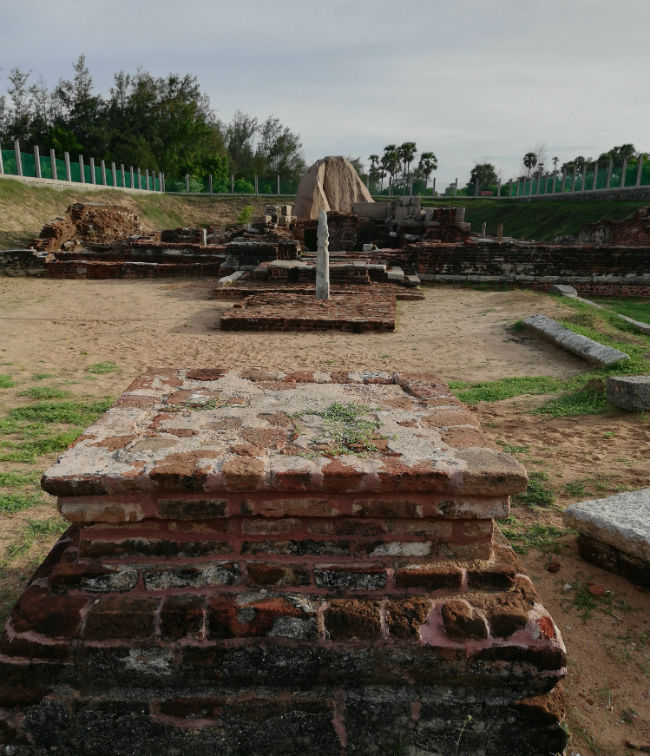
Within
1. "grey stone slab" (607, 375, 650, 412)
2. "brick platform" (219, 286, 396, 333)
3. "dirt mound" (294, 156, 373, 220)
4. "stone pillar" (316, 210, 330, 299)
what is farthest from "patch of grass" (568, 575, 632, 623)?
"dirt mound" (294, 156, 373, 220)

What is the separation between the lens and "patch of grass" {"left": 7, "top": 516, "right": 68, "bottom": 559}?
8.94 ft

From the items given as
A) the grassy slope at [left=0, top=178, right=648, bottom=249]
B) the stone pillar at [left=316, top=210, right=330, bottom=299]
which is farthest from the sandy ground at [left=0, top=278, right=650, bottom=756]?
the grassy slope at [left=0, top=178, right=648, bottom=249]

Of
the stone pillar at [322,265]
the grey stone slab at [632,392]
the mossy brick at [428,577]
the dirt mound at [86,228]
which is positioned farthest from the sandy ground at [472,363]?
the dirt mound at [86,228]

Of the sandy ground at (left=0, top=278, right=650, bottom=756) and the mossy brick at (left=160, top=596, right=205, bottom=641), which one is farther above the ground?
the mossy brick at (left=160, top=596, right=205, bottom=641)

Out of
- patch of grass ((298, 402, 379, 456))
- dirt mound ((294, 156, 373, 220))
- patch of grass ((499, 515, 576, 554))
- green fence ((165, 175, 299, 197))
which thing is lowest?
patch of grass ((499, 515, 576, 554))

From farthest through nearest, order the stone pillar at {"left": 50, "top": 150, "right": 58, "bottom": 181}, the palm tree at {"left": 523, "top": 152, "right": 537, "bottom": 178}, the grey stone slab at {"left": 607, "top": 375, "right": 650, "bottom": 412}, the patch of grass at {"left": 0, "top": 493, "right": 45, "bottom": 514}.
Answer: the palm tree at {"left": 523, "top": 152, "right": 537, "bottom": 178} → the stone pillar at {"left": 50, "top": 150, "right": 58, "bottom": 181} → the grey stone slab at {"left": 607, "top": 375, "right": 650, "bottom": 412} → the patch of grass at {"left": 0, "top": 493, "right": 45, "bottom": 514}

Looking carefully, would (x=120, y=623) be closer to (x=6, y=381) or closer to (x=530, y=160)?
(x=6, y=381)

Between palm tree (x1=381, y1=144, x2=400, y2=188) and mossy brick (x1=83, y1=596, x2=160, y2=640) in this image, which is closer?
mossy brick (x1=83, y1=596, x2=160, y2=640)

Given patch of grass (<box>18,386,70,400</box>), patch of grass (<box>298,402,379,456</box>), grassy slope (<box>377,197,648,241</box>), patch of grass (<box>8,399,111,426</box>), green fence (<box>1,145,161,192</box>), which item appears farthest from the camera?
grassy slope (<box>377,197,648,241</box>)

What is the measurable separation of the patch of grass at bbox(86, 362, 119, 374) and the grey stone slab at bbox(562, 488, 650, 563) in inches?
189

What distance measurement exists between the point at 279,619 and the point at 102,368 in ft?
16.5

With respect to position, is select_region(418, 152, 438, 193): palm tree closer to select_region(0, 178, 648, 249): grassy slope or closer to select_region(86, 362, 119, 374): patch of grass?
select_region(0, 178, 648, 249): grassy slope

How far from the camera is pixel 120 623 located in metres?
1.66

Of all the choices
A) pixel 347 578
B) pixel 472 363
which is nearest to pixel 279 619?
pixel 347 578
